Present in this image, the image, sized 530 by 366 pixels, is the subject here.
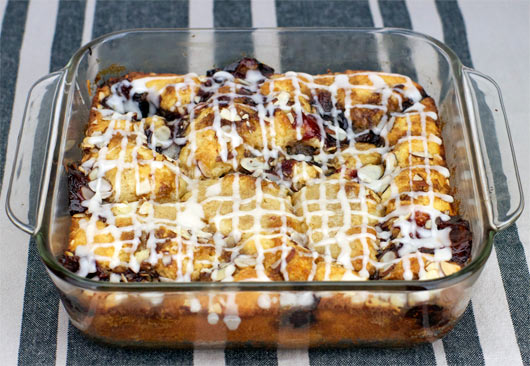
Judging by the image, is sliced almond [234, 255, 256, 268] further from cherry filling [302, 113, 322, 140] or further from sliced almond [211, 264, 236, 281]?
cherry filling [302, 113, 322, 140]

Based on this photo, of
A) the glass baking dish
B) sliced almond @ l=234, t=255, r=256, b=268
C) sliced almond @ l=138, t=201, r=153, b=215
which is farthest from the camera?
sliced almond @ l=138, t=201, r=153, b=215

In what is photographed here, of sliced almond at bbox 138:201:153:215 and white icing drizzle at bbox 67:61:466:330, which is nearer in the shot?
white icing drizzle at bbox 67:61:466:330

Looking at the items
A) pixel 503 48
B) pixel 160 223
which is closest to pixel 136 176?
pixel 160 223

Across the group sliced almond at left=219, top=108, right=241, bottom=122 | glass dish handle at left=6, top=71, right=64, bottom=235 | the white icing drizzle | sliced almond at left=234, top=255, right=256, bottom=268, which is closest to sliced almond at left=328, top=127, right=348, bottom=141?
the white icing drizzle

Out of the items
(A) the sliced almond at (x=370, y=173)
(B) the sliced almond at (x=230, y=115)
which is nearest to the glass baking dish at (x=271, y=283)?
(A) the sliced almond at (x=370, y=173)

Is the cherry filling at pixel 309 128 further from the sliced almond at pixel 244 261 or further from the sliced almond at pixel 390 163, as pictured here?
the sliced almond at pixel 244 261

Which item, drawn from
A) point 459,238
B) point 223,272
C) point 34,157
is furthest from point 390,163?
point 34,157
